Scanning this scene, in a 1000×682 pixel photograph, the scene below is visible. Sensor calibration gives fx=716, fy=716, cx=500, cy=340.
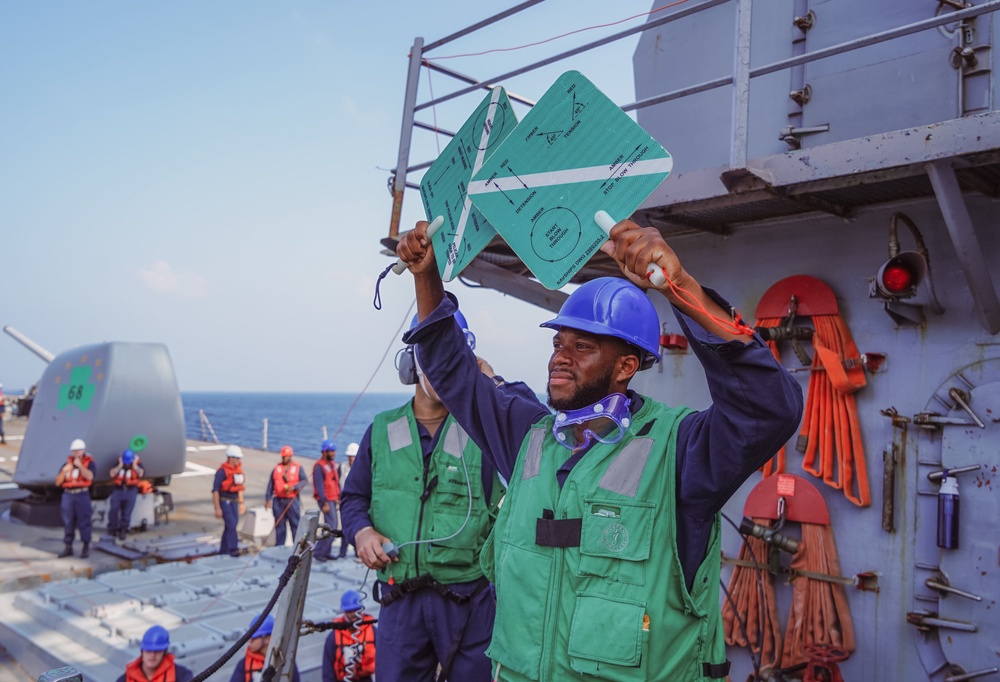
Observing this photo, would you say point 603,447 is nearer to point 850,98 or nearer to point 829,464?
point 829,464


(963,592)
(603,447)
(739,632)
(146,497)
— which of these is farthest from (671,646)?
(146,497)

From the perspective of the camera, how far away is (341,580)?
8.05 meters

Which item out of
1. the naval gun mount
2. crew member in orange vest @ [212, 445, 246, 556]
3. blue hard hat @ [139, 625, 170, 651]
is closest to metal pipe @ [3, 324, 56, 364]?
the naval gun mount

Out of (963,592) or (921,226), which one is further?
(921,226)

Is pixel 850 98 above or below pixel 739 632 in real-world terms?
above

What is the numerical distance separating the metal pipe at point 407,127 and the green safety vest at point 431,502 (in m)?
1.91

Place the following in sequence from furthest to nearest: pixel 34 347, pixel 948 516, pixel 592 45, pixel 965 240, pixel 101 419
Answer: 1. pixel 34 347
2. pixel 101 419
3. pixel 592 45
4. pixel 948 516
5. pixel 965 240

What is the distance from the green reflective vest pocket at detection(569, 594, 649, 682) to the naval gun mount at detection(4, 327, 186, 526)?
14375 millimetres

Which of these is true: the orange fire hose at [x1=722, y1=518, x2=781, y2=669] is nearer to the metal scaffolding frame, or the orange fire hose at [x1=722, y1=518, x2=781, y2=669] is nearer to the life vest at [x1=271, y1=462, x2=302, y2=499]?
the metal scaffolding frame

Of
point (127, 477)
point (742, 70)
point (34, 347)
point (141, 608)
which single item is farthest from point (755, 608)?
point (34, 347)

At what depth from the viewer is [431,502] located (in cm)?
363

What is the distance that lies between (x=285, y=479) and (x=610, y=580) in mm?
11797

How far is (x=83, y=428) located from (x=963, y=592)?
14.8 m

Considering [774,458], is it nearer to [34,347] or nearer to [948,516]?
[948,516]
